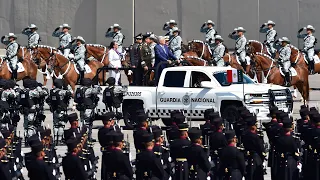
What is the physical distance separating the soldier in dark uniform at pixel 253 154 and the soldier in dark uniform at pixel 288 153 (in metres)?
0.34

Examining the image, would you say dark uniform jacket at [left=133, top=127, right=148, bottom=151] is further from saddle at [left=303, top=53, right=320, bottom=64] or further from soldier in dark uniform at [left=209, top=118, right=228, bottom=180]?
saddle at [left=303, top=53, right=320, bottom=64]

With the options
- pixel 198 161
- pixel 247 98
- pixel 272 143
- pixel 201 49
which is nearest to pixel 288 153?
pixel 272 143

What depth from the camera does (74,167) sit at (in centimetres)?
1856

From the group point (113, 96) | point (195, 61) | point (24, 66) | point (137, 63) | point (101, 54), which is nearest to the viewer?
point (113, 96)

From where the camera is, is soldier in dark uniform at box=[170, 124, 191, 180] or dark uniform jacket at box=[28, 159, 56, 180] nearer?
dark uniform jacket at box=[28, 159, 56, 180]

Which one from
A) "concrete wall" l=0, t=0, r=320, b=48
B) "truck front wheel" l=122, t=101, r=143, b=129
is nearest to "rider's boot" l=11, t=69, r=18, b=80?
"truck front wheel" l=122, t=101, r=143, b=129

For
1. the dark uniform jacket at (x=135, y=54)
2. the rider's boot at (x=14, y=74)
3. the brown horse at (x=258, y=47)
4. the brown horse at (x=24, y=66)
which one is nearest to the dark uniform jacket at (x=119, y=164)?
the dark uniform jacket at (x=135, y=54)

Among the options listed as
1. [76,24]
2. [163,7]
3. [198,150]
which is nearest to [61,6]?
[76,24]

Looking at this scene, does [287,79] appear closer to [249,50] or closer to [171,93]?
[249,50]

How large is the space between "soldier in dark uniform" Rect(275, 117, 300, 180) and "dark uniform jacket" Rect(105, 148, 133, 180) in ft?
11.3

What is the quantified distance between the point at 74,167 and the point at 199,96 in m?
10.7

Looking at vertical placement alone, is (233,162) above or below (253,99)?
below

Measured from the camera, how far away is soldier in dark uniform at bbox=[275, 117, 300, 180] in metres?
20.7

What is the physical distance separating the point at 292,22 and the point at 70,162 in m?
34.7
